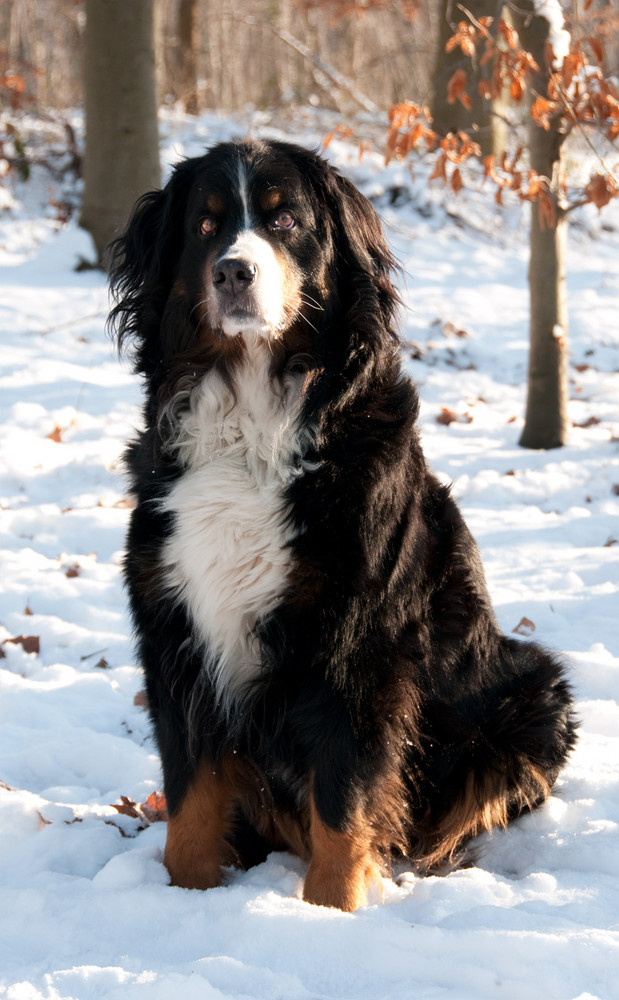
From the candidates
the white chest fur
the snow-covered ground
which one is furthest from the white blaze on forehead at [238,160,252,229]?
the snow-covered ground

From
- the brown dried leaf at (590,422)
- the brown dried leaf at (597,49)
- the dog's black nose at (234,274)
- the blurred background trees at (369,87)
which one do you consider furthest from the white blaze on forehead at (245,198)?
the brown dried leaf at (590,422)

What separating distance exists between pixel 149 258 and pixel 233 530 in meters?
1.00

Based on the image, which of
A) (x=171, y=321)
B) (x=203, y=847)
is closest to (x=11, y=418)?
(x=171, y=321)

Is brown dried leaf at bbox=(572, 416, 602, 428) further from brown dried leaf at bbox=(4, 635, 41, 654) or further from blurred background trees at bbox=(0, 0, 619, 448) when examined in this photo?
brown dried leaf at bbox=(4, 635, 41, 654)

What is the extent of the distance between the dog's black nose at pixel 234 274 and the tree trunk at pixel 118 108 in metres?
6.14

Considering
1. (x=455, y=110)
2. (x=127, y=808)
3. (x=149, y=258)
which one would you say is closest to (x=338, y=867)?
(x=127, y=808)

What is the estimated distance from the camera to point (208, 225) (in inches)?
114

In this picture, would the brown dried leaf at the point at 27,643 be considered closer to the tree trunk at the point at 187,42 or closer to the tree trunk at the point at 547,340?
the tree trunk at the point at 547,340

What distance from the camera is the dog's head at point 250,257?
9.11 ft

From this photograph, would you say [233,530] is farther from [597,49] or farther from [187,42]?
[187,42]

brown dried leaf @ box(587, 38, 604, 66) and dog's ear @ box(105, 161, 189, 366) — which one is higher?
brown dried leaf @ box(587, 38, 604, 66)

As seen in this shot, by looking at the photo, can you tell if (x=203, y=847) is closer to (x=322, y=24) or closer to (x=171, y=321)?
(x=171, y=321)

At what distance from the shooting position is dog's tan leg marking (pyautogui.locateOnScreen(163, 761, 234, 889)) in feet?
8.98

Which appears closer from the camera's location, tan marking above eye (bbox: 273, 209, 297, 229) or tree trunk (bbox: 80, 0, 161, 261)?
tan marking above eye (bbox: 273, 209, 297, 229)
